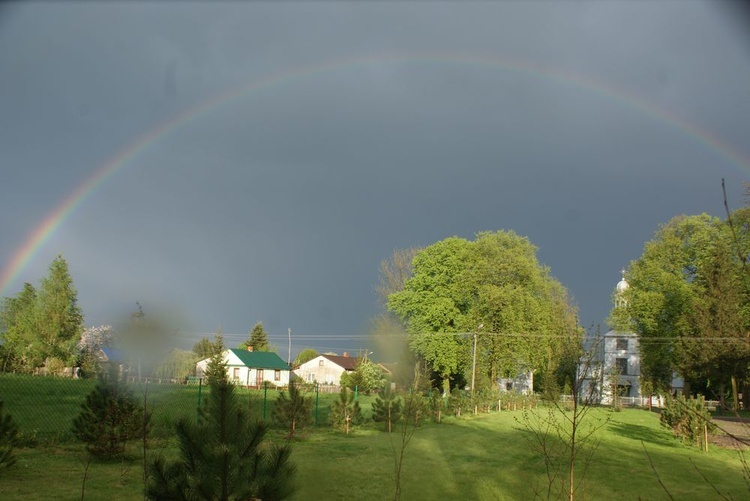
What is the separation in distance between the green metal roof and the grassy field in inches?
1708

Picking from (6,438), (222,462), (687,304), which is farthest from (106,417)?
(687,304)

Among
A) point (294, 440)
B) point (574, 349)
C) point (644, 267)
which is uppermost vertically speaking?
point (644, 267)

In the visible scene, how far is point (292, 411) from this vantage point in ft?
56.8

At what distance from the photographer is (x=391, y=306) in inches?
1710

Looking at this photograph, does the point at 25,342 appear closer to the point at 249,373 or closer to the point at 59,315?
the point at 59,315

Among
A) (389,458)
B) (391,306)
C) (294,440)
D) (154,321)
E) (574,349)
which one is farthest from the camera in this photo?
(391,306)

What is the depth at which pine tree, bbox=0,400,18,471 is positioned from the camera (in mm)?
8812

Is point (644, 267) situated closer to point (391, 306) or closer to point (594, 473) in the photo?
point (391, 306)

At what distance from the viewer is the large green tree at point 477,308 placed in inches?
1586

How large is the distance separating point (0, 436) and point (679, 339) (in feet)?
122

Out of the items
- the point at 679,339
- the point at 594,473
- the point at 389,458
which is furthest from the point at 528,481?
the point at 679,339

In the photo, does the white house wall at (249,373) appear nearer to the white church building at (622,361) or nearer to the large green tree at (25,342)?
the large green tree at (25,342)

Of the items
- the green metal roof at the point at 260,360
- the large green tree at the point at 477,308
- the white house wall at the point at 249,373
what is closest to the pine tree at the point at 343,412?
the large green tree at the point at 477,308

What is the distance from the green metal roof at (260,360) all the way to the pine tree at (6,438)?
167 ft
